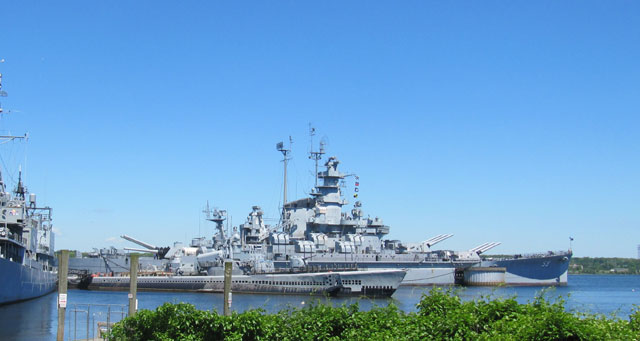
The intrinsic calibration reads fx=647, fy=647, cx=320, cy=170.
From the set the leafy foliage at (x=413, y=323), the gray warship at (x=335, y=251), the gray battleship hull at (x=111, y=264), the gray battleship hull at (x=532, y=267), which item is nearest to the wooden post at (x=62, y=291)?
the leafy foliage at (x=413, y=323)

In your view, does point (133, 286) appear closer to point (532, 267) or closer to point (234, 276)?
point (234, 276)

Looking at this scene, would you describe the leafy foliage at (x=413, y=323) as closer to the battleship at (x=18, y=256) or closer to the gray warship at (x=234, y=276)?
the battleship at (x=18, y=256)

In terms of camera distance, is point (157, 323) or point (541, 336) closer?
point (541, 336)

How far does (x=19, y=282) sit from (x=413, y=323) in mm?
38556

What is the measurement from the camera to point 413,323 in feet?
47.6

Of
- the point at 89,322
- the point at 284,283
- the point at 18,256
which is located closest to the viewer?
the point at 89,322

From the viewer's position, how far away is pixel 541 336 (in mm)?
12500

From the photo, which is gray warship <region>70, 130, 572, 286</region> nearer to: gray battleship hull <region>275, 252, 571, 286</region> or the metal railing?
gray battleship hull <region>275, 252, 571, 286</region>

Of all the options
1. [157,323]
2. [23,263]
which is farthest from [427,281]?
[157,323]

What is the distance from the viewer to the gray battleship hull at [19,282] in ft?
134

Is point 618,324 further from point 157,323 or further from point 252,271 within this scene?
point 252,271

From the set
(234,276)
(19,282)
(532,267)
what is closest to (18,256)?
(19,282)

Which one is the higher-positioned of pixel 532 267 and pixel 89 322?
pixel 532 267

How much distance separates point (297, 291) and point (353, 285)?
5813mm
